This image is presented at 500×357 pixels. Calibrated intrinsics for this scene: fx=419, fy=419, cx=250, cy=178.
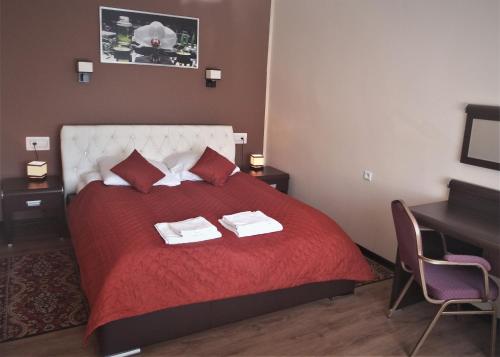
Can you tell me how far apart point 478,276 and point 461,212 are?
0.45m

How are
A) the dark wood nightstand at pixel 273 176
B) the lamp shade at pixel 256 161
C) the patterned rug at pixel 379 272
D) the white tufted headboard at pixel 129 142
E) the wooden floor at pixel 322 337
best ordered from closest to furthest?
the wooden floor at pixel 322 337
the patterned rug at pixel 379 272
the white tufted headboard at pixel 129 142
the dark wood nightstand at pixel 273 176
the lamp shade at pixel 256 161

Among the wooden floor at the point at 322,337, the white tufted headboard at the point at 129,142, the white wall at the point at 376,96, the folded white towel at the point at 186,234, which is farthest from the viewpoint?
the white tufted headboard at the point at 129,142

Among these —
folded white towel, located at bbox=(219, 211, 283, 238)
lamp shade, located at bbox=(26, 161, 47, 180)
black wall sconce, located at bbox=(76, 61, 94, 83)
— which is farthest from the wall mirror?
lamp shade, located at bbox=(26, 161, 47, 180)

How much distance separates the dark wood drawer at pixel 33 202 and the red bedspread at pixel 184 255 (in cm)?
31

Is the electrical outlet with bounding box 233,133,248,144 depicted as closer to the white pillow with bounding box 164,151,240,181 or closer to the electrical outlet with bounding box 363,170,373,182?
the white pillow with bounding box 164,151,240,181

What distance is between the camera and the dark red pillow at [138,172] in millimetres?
3664

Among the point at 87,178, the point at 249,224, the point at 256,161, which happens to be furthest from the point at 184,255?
the point at 256,161

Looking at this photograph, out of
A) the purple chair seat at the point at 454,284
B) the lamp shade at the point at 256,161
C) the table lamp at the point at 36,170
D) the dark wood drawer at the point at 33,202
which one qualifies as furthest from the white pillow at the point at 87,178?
the purple chair seat at the point at 454,284

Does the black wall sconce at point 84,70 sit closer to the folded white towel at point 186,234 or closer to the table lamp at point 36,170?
the table lamp at point 36,170

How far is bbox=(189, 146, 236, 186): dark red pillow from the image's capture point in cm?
402

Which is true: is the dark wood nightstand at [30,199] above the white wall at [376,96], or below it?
below

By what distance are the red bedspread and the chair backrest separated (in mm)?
480

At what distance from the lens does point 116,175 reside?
3.78 meters

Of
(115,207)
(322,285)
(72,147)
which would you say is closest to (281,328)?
(322,285)
